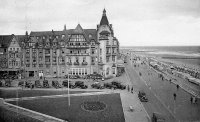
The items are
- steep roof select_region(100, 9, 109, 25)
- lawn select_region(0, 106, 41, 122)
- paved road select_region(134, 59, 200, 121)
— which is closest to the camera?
lawn select_region(0, 106, 41, 122)

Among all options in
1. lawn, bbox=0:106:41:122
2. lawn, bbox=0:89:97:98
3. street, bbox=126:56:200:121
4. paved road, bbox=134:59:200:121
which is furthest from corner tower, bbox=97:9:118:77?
lawn, bbox=0:106:41:122

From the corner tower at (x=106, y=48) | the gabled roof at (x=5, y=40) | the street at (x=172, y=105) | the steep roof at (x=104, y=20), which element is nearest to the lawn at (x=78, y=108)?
the street at (x=172, y=105)

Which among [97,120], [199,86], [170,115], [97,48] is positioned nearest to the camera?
[97,120]

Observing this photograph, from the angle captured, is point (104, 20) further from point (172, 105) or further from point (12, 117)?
point (12, 117)

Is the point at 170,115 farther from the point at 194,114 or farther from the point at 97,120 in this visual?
the point at 97,120

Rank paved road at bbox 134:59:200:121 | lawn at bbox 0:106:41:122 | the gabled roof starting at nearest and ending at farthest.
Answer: lawn at bbox 0:106:41:122, paved road at bbox 134:59:200:121, the gabled roof

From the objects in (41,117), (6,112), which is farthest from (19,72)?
(41,117)

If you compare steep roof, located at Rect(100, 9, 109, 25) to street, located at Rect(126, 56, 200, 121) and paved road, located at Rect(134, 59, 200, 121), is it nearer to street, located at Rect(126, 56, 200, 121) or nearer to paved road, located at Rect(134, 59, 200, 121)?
paved road, located at Rect(134, 59, 200, 121)
